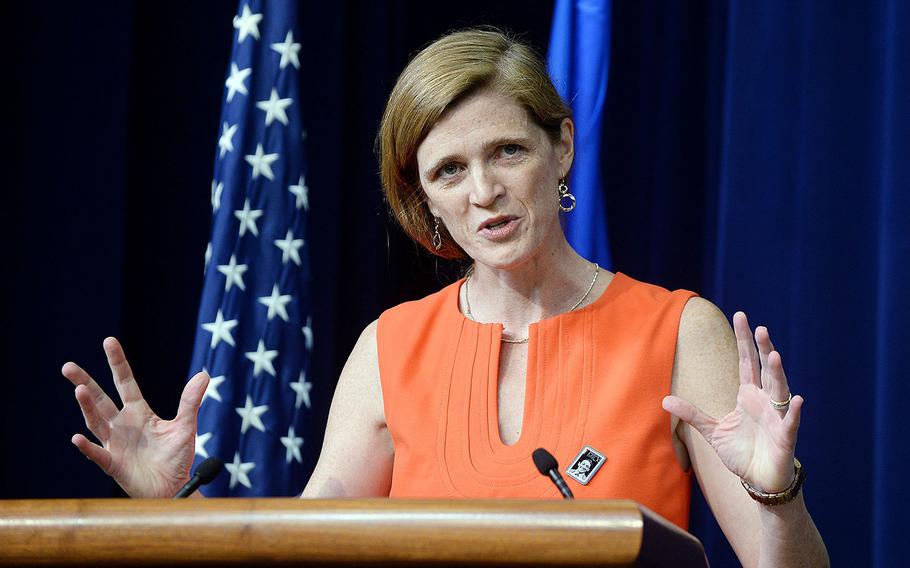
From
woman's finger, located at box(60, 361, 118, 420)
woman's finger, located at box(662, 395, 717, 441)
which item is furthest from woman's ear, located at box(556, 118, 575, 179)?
woman's finger, located at box(60, 361, 118, 420)

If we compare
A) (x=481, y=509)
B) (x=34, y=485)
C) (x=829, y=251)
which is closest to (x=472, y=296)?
(x=829, y=251)

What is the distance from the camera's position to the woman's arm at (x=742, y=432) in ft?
4.38

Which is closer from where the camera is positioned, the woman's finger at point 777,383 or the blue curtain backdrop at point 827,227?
the woman's finger at point 777,383

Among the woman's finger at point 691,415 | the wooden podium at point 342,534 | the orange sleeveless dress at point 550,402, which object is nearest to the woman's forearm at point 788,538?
the woman's finger at point 691,415

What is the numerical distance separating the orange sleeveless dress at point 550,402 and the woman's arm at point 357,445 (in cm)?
4

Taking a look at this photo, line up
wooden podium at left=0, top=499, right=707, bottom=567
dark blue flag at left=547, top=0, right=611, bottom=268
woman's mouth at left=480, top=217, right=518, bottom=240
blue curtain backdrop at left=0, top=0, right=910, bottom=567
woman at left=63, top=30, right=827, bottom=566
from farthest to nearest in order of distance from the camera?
dark blue flag at left=547, top=0, right=611, bottom=268 < blue curtain backdrop at left=0, top=0, right=910, bottom=567 < woman's mouth at left=480, top=217, right=518, bottom=240 < woman at left=63, top=30, right=827, bottom=566 < wooden podium at left=0, top=499, right=707, bottom=567

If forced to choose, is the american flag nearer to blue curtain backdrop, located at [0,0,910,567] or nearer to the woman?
blue curtain backdrop, located at [0,0,910,567]

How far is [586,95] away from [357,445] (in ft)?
3.72

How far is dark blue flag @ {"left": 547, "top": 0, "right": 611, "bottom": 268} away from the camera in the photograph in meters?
2.60

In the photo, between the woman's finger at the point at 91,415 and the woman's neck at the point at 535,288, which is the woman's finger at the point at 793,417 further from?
the woman's finger at the point at 91,415

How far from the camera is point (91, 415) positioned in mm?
1533

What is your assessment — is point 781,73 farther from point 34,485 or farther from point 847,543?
point 34,485

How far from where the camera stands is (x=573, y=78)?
8.68 feet

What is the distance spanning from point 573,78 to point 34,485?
5.19 ft
